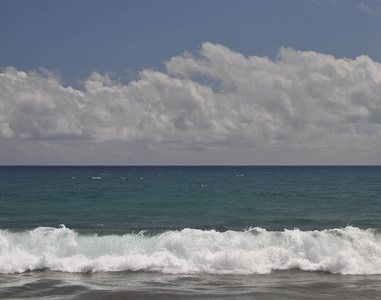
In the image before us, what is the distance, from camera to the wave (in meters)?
16.4

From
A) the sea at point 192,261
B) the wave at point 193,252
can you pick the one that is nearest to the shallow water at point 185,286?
the sea at point 192,261

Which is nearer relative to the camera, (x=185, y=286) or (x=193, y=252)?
(x=185, y=286)

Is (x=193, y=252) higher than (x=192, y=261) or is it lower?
higher

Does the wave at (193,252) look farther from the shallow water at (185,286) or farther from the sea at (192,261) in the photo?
the shallow water at (185,286)

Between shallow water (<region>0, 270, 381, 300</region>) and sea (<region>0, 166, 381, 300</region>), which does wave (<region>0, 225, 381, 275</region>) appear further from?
shallow water (<region>0, 270, 381, 300</region>)

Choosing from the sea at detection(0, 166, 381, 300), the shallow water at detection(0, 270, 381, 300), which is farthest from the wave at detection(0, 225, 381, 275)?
the shallow water at detection(0, 270, 381, 300)

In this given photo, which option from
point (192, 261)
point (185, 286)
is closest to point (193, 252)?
point (192, 261)

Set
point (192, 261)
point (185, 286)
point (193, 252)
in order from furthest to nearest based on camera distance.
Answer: point (193, 252) → point (192, 261) → point (185, 286)

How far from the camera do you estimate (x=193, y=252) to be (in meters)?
17.7

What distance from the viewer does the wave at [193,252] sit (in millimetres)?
16422

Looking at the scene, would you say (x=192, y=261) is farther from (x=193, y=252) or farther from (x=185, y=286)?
(x=185, y=286)

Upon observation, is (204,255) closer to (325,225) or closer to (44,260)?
(44,260)

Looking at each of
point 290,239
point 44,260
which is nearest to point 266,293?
point 290,239

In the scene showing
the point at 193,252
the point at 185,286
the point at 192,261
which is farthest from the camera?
the point at 193,252
